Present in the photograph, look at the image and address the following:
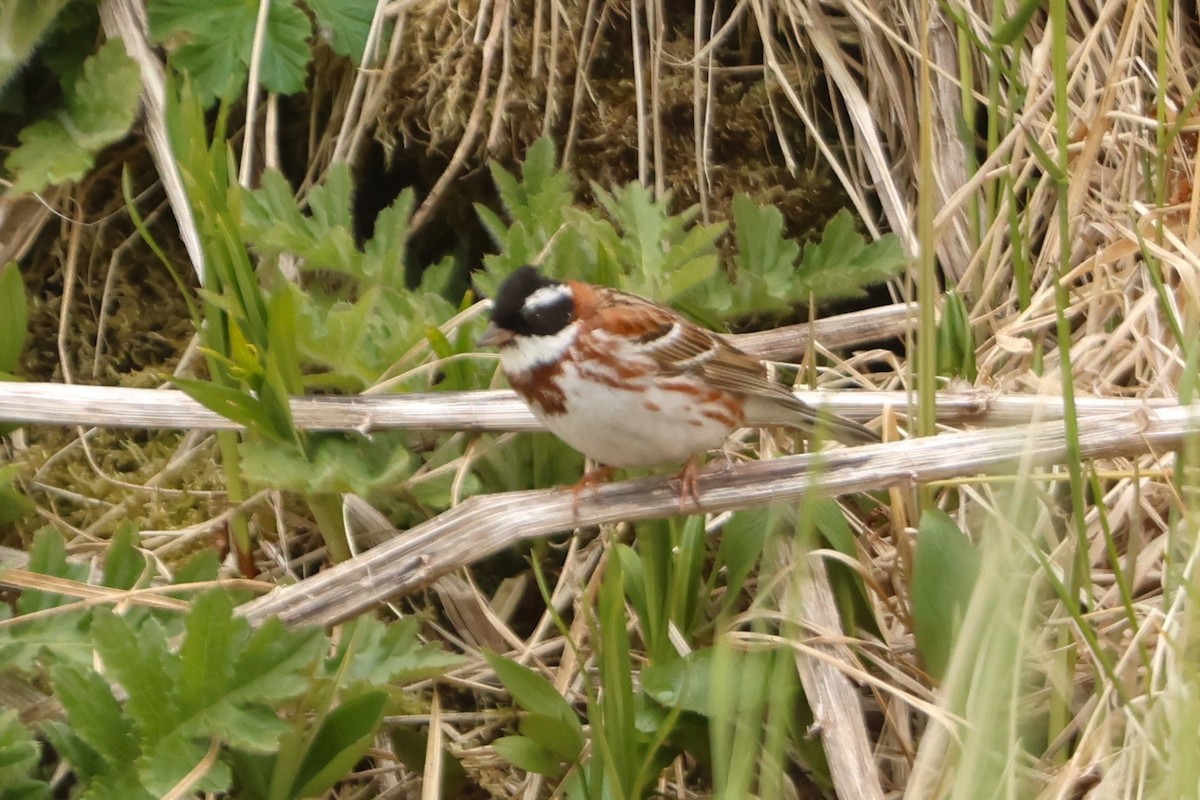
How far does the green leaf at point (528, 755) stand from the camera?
7.20 feet

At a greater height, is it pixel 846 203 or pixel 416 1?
pixel 416 1

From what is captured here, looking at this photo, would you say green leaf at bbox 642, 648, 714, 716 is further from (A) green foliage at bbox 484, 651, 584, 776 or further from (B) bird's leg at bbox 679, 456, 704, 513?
(B) bird's leg at bbox 679, 456, 704, 513

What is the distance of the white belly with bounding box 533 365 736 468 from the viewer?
247 centimetres

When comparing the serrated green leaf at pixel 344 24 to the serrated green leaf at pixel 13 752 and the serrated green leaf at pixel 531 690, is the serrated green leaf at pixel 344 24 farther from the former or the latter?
the serrated green leaf at pixel 13 752

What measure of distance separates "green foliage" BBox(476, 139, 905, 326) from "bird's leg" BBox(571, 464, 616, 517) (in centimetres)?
45

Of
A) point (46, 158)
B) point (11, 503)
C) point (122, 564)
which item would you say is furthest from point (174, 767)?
point (46, 158)

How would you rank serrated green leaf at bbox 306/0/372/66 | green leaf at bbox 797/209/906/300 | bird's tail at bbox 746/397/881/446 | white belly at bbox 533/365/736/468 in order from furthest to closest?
1. serrated green leaf at bbox 306/0/372/66
2. green leaf at bbox 797/209/906/300
3. bird's tail at bbox 746/397/881/446
4. white belly at bbox 533/365/736/468

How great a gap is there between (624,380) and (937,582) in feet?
2.47

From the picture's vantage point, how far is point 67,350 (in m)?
3.46

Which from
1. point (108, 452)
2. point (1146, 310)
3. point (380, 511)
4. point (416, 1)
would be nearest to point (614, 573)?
point (380, 511)

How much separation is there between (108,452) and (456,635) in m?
1.12

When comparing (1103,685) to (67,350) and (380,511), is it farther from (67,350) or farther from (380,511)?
(67,350)

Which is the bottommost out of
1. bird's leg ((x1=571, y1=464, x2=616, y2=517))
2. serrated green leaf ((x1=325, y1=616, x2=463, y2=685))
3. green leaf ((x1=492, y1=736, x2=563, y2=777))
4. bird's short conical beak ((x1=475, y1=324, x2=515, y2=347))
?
green leaf ((x1=492, y1=736, x2=563, y2=777))

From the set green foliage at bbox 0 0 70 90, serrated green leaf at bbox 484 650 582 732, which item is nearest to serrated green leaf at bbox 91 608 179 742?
serrated green leaf at bbox 484 650 582 732
